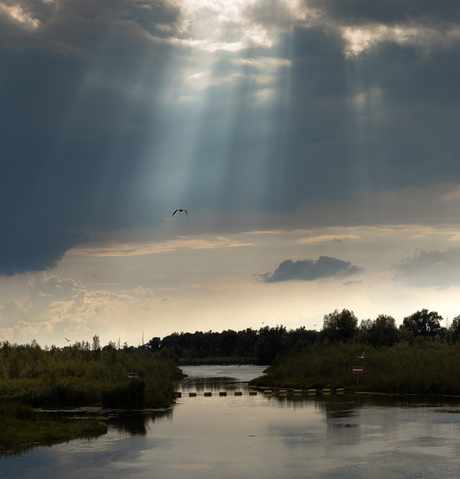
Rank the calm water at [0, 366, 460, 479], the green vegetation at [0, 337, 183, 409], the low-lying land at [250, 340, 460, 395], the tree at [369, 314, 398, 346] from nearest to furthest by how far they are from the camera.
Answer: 1. the calm water at [0, 366, 460, 479]
2. the green vegetation at [0, 337, 183, 409]
3. the low-lying land at [250, 340, 460, 395]
4. the tree at [369, 314, 398, 346]

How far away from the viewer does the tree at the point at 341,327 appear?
11419cm

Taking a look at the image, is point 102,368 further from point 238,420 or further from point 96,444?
point 96,444

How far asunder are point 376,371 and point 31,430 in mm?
41390

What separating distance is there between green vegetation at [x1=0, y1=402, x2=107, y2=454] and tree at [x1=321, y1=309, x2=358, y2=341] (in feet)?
284

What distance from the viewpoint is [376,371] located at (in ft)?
203

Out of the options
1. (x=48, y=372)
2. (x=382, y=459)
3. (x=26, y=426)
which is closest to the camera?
(x=382, y=459)

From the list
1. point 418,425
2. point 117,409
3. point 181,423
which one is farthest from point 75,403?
point 418,425

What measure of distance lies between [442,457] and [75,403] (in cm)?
3173

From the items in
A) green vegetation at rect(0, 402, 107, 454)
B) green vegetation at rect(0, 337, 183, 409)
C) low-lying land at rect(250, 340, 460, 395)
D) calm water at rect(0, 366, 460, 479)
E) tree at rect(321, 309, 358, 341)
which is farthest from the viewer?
tree at rect(321, 309, 358, 341)

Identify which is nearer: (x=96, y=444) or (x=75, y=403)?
(x=96, y=444)

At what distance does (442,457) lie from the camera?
21.7 m

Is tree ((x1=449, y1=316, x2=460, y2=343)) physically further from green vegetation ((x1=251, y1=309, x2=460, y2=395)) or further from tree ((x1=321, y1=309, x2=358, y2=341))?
tree ((x1=321, y1=309, x2=358, y2=341))

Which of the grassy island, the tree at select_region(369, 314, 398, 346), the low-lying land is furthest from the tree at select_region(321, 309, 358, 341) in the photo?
the grassy island

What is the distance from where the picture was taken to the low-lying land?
170 ft
